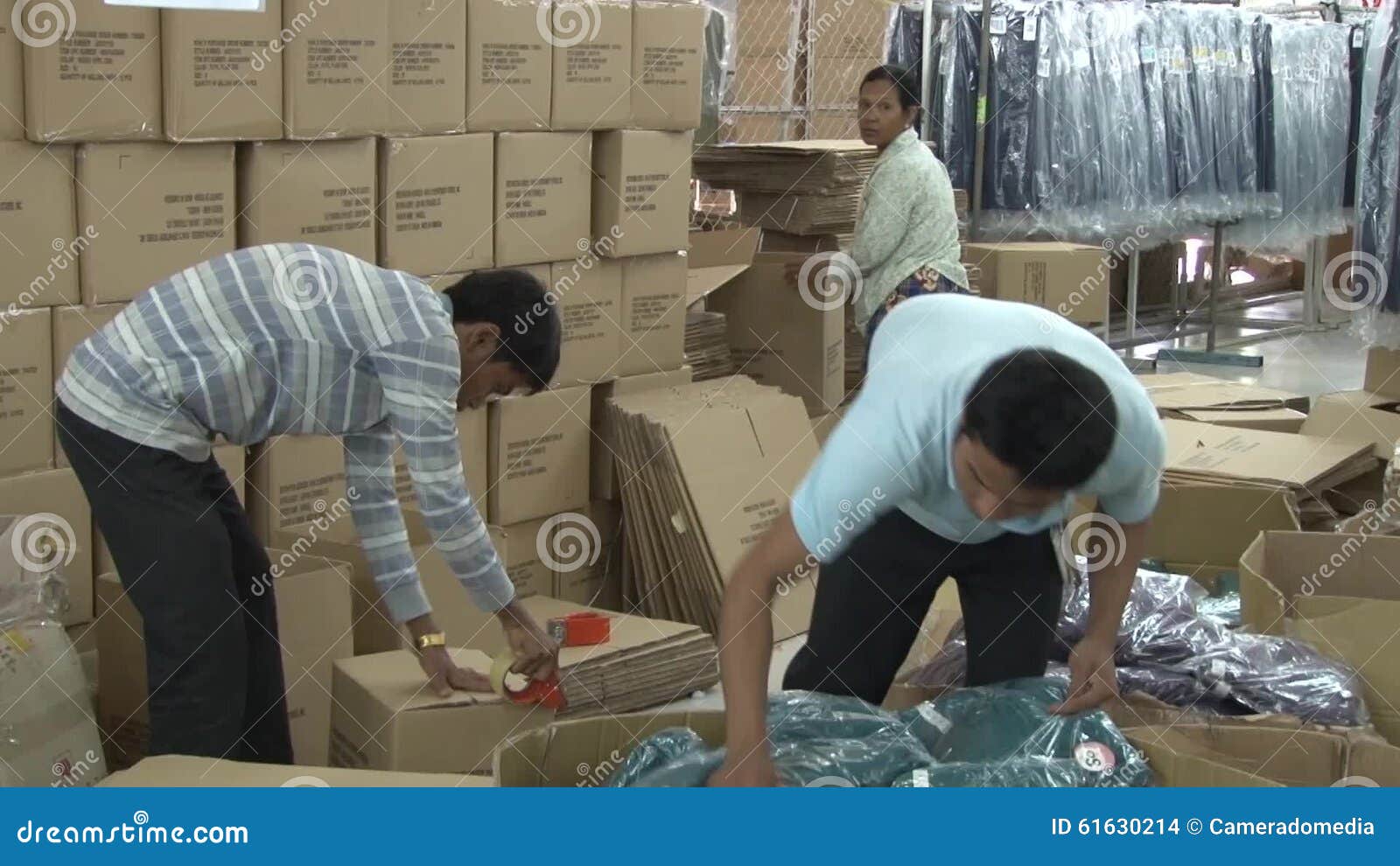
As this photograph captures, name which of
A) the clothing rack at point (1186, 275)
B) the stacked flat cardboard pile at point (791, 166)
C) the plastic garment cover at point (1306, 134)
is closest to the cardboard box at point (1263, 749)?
the stacked flat cardboard pile at point (791, 166)

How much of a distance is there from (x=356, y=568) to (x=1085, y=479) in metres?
1.96

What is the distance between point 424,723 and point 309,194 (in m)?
1.28

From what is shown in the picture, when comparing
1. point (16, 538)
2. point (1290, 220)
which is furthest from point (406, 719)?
point (1290, 220)

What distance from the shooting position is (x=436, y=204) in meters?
3.69

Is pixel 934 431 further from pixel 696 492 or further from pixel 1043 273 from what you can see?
pixel 1043 273

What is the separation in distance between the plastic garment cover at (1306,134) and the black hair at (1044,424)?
7.06 meters

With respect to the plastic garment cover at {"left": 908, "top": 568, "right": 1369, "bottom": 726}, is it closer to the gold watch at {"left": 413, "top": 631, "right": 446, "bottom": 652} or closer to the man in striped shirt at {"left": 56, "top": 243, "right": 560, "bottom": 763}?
the gold watch at {"left": 413, "top": 631, "right": 446, "bottom": 652}

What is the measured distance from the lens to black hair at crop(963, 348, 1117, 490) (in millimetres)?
1750

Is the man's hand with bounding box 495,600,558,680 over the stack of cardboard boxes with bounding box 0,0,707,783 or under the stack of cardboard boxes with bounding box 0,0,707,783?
under

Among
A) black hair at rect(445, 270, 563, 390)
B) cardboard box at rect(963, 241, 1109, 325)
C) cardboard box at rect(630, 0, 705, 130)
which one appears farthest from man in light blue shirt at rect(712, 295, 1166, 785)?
cardboard box at rect(963, 241, 1109, 325)

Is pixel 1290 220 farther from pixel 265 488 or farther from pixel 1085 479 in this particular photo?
pixel 1085 479

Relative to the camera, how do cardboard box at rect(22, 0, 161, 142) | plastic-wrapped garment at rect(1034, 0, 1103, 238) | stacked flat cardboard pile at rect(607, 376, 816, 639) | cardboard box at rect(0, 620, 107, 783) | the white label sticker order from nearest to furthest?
the white label sticker < cardboard box at rect(0, 620, 107, 783) < cardboard box at rect(22, 0, 161, 142) < stacked flat cardboard pile at rect(607, 376, 816, 639) < plastic-wrapped garment at rect(1034, 0, 1103, 238)

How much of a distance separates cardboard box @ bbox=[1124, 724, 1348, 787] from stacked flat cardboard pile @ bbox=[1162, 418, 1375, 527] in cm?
189

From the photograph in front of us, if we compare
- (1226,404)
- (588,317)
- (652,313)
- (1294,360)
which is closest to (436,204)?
(588,317)
